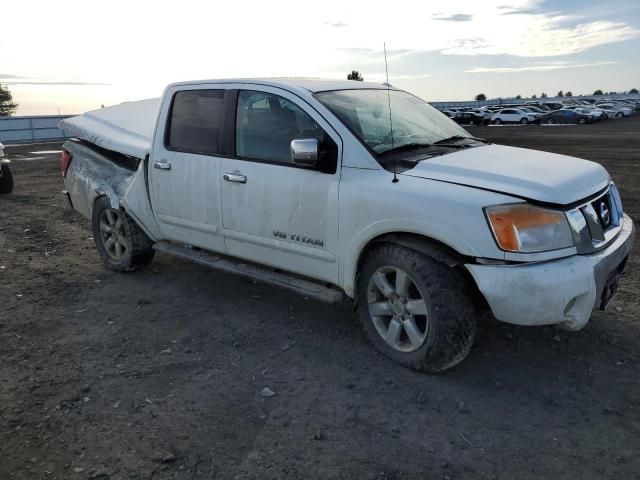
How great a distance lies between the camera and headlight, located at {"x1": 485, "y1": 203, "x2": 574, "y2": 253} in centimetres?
308

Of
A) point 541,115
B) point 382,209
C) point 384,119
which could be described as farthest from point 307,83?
point 541,115

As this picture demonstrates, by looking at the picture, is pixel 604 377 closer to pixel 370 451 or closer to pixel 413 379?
pixel 413 379

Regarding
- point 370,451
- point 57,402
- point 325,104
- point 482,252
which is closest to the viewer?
point 370,451

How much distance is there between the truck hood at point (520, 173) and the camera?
3.20 metres

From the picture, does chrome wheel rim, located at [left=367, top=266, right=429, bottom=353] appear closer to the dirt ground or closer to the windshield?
the dirt ground

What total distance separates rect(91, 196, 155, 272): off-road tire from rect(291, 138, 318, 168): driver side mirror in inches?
97.4

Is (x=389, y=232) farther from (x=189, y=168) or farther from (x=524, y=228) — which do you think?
(x=189, y=168)

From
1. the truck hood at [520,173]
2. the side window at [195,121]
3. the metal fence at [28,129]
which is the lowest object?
the metal fence at [28,129]

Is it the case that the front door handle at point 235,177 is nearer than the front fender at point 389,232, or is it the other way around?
the front fender at point 389,232

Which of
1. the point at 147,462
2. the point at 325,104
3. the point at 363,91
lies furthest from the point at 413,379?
the point at 363,91

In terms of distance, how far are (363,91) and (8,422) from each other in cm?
328

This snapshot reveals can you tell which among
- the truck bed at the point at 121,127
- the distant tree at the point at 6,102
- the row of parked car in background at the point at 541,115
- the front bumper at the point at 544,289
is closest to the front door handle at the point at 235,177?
the truck bed at the point at 121,127

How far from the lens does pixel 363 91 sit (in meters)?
4.45

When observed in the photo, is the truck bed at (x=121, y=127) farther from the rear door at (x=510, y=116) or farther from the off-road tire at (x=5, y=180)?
the rear door at (x=510, y=116)
